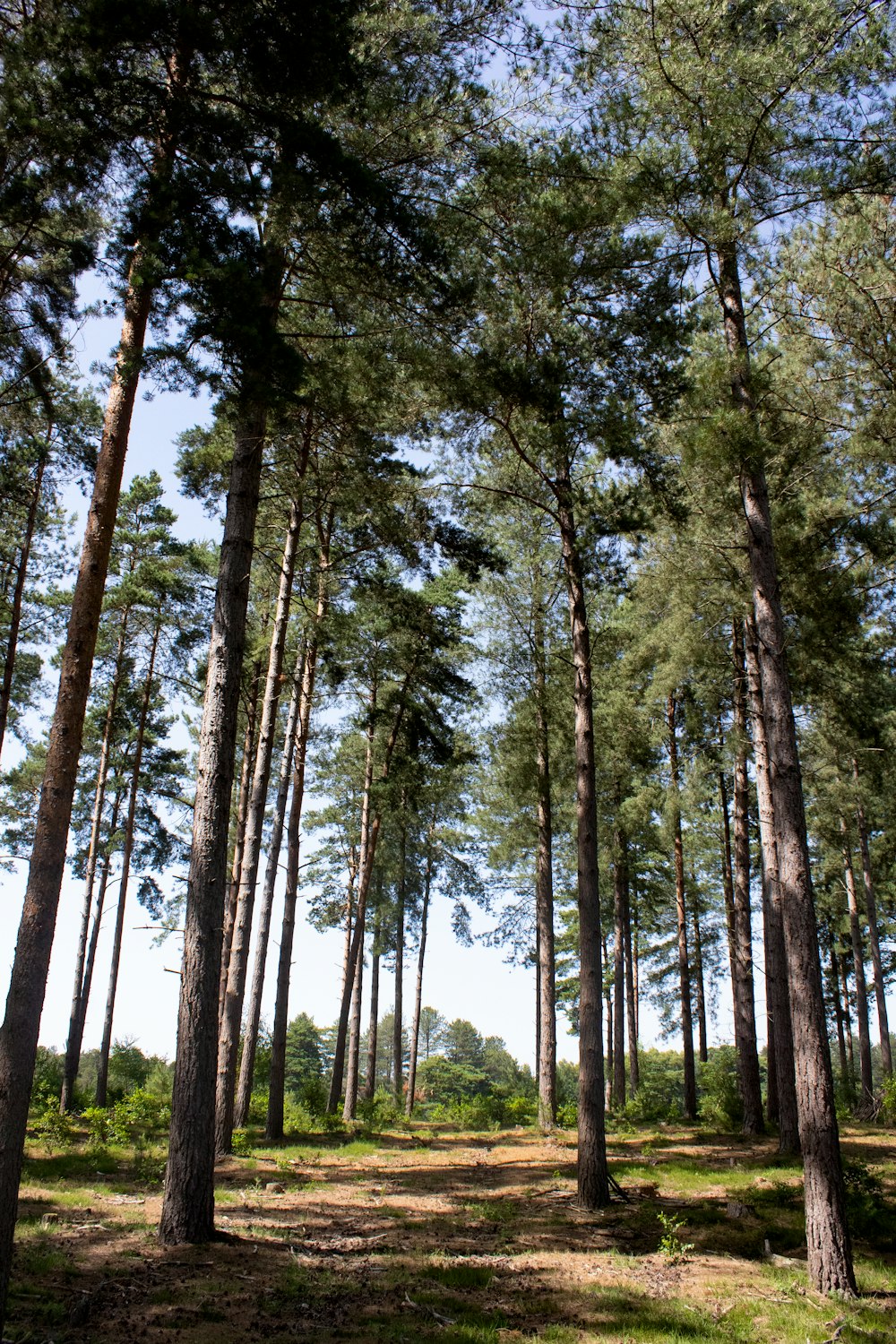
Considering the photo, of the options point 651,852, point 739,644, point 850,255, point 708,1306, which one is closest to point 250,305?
point 850,255

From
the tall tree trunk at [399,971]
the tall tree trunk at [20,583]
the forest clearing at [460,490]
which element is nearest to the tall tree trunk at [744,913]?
the forest clearing at [460,490]

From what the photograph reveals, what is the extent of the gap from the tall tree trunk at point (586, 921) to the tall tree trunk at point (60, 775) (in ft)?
18.3

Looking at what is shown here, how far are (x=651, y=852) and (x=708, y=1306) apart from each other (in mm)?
18489

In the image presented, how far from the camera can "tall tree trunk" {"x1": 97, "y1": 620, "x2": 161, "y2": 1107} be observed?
18828 mm

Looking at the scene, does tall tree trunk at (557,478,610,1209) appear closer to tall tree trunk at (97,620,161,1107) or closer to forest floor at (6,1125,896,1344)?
forest floor at (6,1125,896,1344)

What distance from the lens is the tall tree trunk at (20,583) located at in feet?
→ 39.7

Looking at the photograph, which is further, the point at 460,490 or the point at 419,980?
the point at 419,980

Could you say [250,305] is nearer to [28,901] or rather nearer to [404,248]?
[404,248]

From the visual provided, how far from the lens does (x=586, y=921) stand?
9930 mm

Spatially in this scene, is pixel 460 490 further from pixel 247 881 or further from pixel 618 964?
pixel 618 964

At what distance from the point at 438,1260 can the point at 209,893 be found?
362 cm

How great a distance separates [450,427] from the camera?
11.0 metres

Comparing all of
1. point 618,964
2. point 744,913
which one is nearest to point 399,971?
point 618,964

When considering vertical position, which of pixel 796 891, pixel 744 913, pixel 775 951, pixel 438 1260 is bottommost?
pixel 438 1260
